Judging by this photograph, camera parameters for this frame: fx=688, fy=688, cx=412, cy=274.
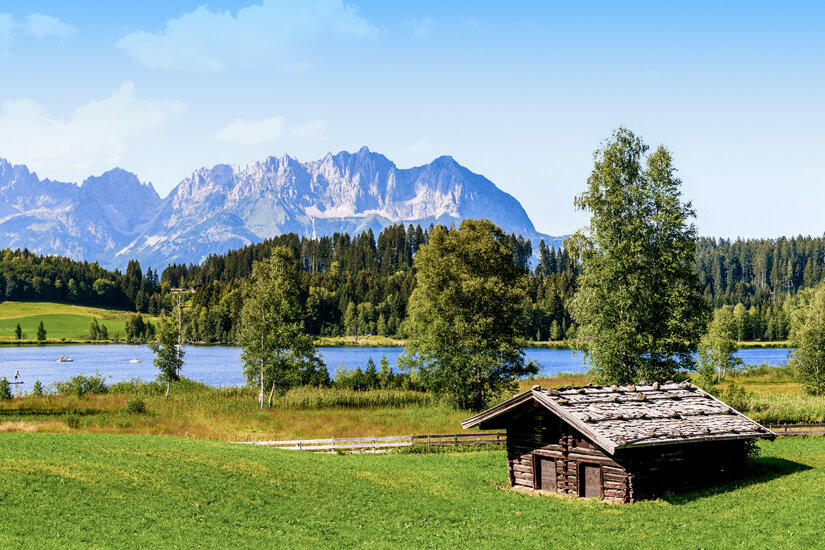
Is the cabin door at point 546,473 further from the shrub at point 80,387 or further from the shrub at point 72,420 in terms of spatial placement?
the shrub at point 80,387

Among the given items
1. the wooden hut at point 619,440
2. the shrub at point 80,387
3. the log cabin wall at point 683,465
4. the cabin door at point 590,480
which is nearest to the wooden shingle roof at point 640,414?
the wooden hut at point 619,440

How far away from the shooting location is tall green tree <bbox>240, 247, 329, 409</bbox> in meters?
60.0

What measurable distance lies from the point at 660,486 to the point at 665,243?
19245mm

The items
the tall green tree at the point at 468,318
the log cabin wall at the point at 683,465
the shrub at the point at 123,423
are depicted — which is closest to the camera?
the log cabin wall at the point at 683,465

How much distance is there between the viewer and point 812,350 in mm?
67875

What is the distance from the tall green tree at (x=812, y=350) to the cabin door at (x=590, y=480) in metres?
47.0

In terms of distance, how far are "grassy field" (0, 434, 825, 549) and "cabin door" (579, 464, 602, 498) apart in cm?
80

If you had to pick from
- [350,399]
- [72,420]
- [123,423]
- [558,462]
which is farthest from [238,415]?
[558,462]

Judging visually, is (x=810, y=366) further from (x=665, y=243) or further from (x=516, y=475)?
(x=516, y=475)

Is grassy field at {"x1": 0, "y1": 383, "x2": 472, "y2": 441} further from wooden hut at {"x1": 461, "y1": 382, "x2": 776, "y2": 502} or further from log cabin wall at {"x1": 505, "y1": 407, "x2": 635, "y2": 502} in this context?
wooden hut at {"x1": 461, "y1": 382, "x2": 776, "y2": 502}

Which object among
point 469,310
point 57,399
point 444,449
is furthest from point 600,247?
point 57,399

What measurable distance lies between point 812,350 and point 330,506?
5824 centimetres

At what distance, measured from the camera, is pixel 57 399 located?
59.4 m

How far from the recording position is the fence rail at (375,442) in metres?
43.4
